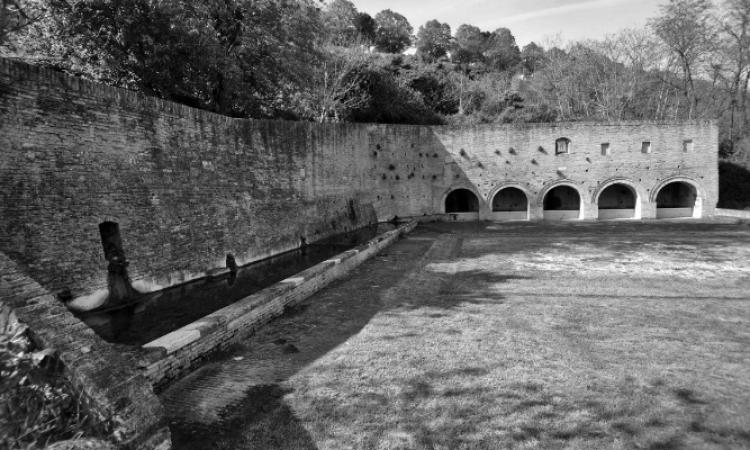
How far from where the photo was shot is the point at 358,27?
4403 centimetres

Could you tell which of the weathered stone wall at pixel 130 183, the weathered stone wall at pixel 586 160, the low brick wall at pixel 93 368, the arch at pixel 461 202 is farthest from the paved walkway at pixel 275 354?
the arch at pixel 461 202

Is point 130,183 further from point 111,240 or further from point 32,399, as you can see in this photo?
point 32,399

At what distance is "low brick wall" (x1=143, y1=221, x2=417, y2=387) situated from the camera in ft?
15.0

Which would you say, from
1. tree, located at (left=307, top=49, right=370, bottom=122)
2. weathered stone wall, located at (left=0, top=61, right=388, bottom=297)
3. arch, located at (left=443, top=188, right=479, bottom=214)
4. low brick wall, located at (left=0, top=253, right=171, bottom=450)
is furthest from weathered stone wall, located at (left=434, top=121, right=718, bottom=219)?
low brick wall, located at (left=0, top=253, right=171, bottom=450)

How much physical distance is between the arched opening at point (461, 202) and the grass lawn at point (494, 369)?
50.6ft

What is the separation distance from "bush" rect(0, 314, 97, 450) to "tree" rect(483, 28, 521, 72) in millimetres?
49624

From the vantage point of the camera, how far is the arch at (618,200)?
21.6 meters

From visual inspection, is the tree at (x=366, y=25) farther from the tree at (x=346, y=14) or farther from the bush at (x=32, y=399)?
the bush at (x=32, y=399)

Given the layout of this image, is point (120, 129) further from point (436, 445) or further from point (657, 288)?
point (657, 288)

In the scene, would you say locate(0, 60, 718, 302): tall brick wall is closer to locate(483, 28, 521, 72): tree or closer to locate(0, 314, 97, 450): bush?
locate(0, 314, 97, 450): bush

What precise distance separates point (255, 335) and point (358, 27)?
44.2m

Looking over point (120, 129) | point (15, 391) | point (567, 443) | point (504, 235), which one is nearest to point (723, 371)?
point (567, 443)

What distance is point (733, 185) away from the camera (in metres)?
24.2

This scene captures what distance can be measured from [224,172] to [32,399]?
9132 mm
